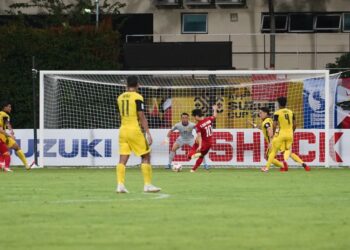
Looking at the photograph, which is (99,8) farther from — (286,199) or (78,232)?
(78,232)

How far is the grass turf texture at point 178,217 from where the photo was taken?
1099 cm

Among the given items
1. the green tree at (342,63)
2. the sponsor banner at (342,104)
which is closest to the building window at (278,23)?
the green tree at (342,63)

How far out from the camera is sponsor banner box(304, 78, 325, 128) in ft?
113

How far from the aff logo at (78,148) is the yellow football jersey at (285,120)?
20.7 ft

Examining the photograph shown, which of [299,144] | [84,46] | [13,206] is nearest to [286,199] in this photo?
[13,206]

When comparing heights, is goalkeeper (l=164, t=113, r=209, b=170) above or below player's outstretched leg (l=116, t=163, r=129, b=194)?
above

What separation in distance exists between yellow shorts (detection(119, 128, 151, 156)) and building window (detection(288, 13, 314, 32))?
33.6m

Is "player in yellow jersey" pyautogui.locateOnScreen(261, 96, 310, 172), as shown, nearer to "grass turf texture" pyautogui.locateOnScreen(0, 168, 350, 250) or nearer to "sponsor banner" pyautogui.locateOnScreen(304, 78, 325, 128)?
"sponsor banner" pyautogui.locateOnScreen(304, 78, 325, 128)

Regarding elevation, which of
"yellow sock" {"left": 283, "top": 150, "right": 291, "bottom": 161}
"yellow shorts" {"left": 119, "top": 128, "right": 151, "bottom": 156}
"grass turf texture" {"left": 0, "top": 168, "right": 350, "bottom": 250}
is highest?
"yellow shorts" {"left": 119, "top": 128, "right": 151, "bottom": 156}

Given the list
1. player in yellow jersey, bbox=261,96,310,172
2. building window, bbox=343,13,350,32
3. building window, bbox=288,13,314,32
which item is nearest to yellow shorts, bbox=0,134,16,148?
player in yellow jersey, bbox=261,96,310,172

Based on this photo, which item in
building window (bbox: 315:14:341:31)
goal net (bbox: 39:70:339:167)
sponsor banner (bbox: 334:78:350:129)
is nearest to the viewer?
goal net (bbox: 39:70:339:167)

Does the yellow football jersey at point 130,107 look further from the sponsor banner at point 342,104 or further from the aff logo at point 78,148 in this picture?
the sponsor banner at point 342,104

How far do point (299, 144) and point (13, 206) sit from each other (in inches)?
757

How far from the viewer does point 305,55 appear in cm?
4938
